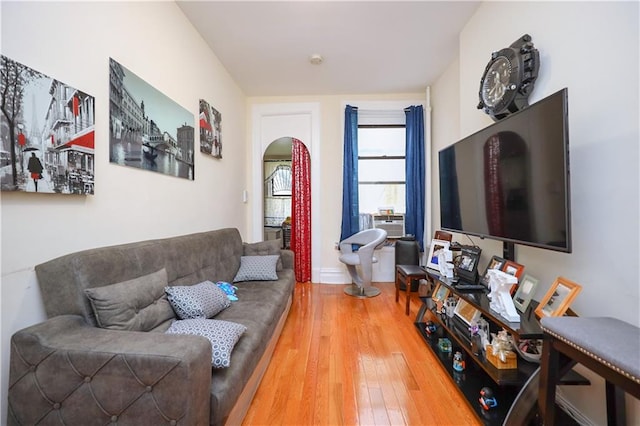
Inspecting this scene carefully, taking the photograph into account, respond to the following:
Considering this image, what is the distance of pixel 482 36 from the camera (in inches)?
86.2

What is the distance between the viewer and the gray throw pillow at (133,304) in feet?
3.93

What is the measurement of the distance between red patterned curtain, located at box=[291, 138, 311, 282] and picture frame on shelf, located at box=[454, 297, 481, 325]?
7.94 ft

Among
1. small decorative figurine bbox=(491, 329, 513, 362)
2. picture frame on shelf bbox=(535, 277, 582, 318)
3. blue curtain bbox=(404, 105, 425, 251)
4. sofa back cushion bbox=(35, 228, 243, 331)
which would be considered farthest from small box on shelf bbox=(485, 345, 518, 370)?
blue curtain bbox=(404, 105, 425, 251)

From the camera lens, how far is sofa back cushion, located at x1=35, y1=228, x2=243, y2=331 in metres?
1.19

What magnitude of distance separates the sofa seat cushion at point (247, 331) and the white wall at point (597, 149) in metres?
1.69

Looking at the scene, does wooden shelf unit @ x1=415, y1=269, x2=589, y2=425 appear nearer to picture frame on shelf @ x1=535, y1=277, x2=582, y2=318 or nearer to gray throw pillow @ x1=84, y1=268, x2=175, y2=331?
picture frame on shelf @ x1=535, y1=277, x2=582, y2=318

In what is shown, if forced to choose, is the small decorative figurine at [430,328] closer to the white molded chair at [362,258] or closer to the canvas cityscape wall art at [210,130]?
the white molded chair at [362,258]

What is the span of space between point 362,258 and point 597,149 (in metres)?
2.40

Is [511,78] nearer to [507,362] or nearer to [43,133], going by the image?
[507,362]

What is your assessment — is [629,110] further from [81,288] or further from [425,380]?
[81,288]

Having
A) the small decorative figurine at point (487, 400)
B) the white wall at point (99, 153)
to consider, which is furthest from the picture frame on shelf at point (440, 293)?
the white wall at point (99, 153)

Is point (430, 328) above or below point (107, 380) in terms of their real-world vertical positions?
below

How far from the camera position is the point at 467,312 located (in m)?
1.93

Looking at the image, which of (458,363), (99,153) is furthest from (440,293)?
(99,153)
